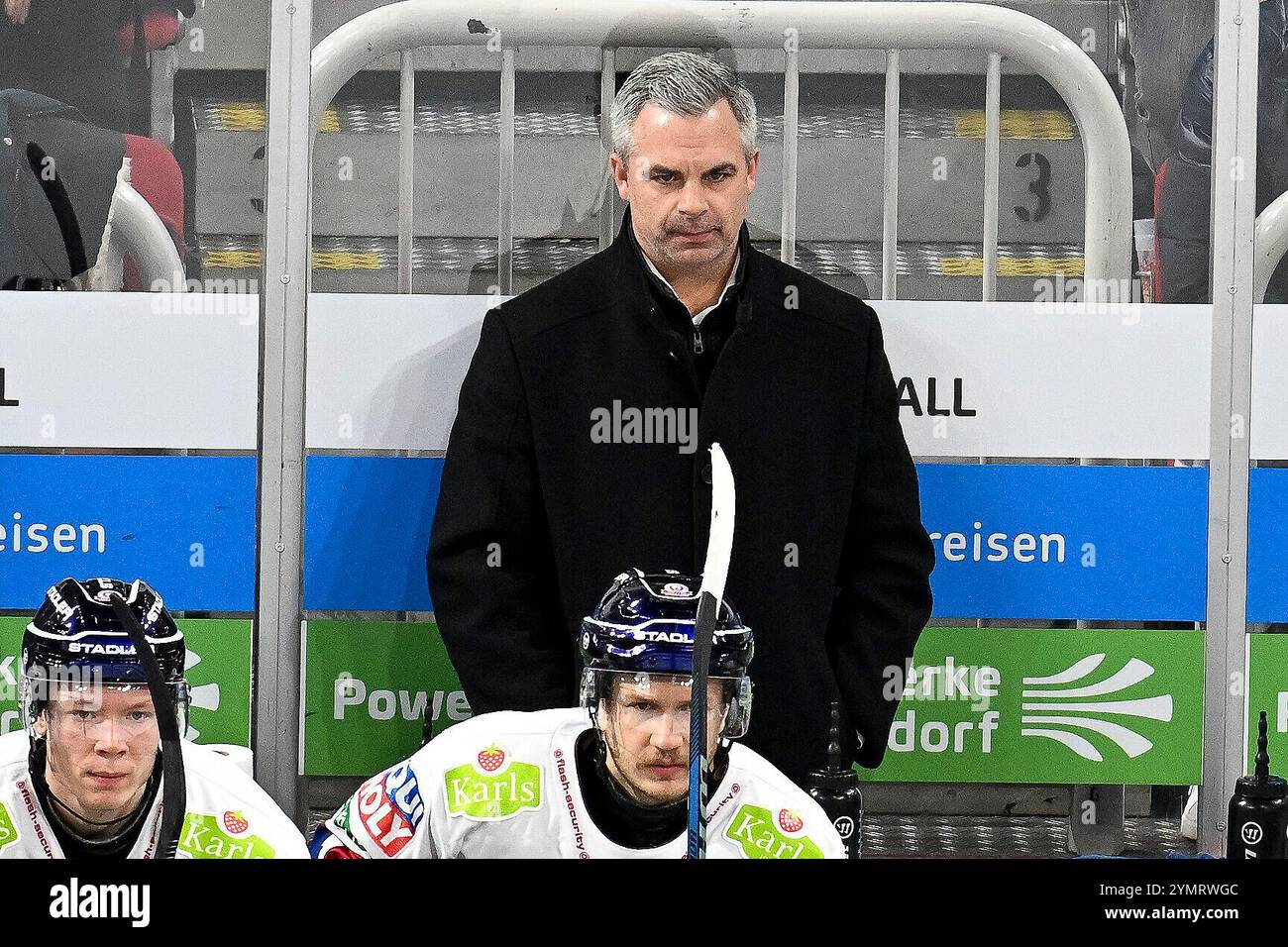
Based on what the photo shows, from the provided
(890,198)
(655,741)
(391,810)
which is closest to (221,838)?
(391,810)

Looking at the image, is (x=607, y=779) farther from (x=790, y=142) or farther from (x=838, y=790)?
(x=790, y=142)

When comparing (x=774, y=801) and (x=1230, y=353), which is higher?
(x=1230, y=353)

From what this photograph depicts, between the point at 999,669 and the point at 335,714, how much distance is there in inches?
40.6

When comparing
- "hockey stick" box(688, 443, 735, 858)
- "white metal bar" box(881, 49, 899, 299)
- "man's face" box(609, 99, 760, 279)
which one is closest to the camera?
"hockey stick" box(688, 443, 735, 858)

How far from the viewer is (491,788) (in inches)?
82.0

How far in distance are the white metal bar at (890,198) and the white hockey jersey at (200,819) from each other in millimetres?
1200

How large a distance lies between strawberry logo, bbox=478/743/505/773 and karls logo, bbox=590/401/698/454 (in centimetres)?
47

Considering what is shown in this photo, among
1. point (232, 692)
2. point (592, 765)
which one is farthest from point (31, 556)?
point (592, 765)

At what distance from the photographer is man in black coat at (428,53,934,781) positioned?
2.20m

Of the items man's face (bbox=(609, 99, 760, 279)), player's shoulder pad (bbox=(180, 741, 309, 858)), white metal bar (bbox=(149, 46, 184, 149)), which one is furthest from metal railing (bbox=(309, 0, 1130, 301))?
player's shoulder pad (bbox=(180, 741, 309, 858))

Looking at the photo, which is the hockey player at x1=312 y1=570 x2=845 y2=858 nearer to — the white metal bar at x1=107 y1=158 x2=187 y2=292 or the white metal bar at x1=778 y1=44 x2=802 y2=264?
the white metal bar at x1=778 y1=44 x2=802 y2=264
